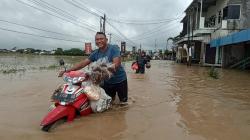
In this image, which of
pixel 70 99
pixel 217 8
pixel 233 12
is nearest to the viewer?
pixel 70 99

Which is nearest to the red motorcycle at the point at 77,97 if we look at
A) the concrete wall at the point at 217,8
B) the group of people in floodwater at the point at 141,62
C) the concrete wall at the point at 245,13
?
the group of people in floodwater at the point at 141,62

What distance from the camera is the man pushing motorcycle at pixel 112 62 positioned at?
Answer: 223 inches

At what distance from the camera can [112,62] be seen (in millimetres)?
5703

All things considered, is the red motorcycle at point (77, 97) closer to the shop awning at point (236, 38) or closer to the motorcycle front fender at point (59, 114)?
the motorcycle front fender at point (59, 114)

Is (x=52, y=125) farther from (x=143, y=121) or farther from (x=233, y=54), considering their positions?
(x=233, y=54)

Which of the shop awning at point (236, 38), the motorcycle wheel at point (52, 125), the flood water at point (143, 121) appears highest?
the shop awning at point (236, 38)

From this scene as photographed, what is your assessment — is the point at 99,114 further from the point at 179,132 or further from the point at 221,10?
the point at 221,10

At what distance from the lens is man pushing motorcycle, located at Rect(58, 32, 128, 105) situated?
5676 mm

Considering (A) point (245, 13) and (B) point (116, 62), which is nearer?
(B) point (116, 62)

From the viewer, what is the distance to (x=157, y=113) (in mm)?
5988

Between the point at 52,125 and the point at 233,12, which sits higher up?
the point at 233,12

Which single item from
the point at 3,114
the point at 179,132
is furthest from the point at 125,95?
the point at 3,114

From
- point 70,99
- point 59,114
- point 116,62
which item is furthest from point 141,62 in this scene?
point 59,114

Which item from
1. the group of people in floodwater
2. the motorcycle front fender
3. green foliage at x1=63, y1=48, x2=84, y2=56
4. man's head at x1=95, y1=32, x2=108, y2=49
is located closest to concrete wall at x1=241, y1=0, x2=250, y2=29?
the group of people in floodwater
